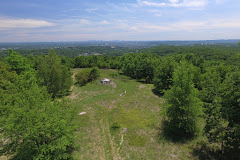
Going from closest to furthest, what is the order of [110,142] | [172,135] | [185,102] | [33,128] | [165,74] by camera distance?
[33,128] → [185,102] → [110,142] → [172,135] → [165,74]

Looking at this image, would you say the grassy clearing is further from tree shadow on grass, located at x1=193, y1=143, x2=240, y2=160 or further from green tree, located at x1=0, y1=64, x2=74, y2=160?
green tree, located at x1=0, y1=64, x2=74, y2=160

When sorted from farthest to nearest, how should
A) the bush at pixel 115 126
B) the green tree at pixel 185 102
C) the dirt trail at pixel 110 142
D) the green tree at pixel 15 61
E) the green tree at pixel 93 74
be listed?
the green tree at pixel 93 74, the green tree at pixel 15 61, the bush at pixel 115 126, the green tree at pixel 185 102, the dirt trail at pixel 110 142

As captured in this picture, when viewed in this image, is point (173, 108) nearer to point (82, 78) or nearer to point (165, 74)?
point (165, 74)

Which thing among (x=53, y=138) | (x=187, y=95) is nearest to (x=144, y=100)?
(x=187, y=95)

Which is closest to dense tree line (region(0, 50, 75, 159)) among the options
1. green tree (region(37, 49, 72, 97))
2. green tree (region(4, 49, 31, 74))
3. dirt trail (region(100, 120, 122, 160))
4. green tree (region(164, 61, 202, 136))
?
dirt trail (region(100, 120, 122, 160))

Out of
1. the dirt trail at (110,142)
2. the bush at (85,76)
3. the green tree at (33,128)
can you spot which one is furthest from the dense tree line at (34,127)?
the bush at (85,76)

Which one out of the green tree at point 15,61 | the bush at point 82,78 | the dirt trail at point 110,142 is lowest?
the dirt trail at point 110,142

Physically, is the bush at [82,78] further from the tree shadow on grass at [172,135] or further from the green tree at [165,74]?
the tree shadow on grass at [172,135]

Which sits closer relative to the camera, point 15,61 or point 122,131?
point 122,131

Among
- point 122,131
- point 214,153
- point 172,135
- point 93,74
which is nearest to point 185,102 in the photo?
point 172,135
